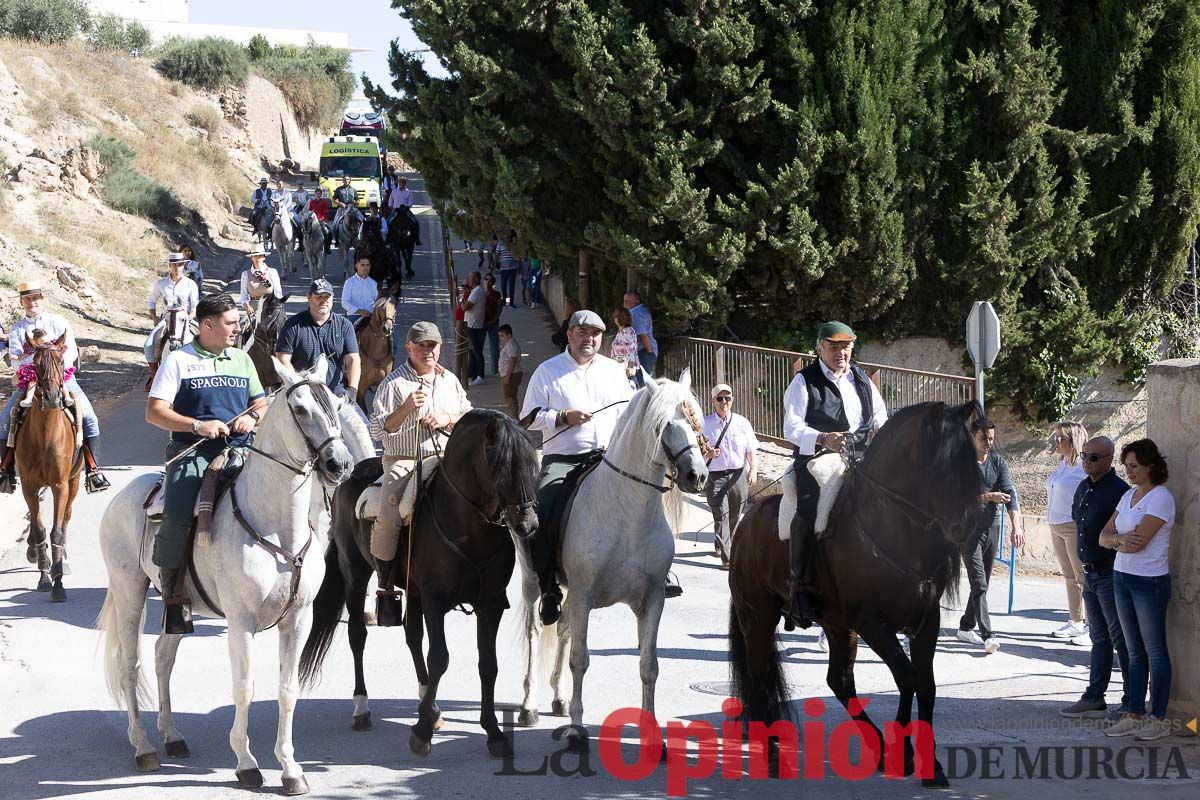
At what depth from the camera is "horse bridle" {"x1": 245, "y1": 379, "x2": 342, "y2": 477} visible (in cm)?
725

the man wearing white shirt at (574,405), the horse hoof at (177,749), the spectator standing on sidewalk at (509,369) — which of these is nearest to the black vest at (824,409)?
the man wearing white shirt at (574,405)

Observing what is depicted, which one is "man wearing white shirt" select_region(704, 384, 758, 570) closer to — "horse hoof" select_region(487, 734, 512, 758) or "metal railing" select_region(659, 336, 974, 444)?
"metal railing" select_region(659, 336, 974, 444)

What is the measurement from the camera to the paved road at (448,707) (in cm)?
768

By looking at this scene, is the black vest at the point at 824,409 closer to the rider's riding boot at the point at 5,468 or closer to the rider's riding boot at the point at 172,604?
the rider's riding boot at the point at 172,604

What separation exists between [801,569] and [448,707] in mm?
2901

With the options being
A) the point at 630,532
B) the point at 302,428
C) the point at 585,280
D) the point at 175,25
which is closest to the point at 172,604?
the point at 302,428

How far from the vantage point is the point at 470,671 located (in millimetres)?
10328

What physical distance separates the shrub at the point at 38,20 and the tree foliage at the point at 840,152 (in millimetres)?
40734

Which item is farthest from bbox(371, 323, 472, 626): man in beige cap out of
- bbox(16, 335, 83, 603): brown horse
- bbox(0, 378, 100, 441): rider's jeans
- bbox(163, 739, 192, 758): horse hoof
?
bbox(0, 378, 100, 441): rider's jeans

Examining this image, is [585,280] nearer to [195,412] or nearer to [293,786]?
[195,412]

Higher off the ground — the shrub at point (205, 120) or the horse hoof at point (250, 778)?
the shrub at point (205, 120)

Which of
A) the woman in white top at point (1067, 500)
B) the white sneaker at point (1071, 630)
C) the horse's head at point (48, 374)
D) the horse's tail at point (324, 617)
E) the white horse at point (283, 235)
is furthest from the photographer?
the white horse at point (283, 235)

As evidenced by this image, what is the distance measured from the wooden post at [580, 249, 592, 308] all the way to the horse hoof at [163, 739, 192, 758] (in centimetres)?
1502

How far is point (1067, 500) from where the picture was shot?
1100 centimetres
